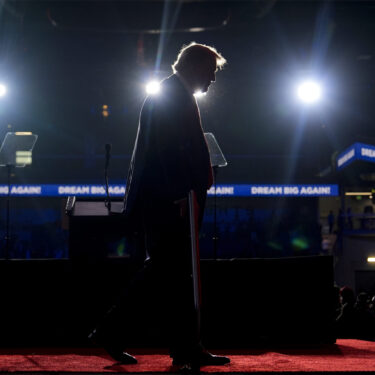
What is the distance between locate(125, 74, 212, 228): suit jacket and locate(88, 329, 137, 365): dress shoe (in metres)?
0.63

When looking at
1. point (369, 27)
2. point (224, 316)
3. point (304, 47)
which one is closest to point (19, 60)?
point (304, 47)

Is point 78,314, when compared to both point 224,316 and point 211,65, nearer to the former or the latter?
point 224,316

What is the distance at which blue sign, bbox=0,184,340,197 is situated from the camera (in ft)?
43.8

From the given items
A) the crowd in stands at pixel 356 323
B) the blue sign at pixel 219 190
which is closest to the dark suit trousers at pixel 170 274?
the crowd in stands at pixel 356 323

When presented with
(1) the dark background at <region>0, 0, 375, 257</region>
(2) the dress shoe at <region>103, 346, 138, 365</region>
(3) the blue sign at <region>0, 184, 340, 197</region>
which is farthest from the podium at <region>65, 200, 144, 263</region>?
(1) the dark background at <region>0, 0, 375, 257</region>

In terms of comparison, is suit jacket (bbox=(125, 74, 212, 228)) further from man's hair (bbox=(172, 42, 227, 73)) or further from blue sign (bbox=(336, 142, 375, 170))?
blue sign (bbox=(336, 142, 375, 170))

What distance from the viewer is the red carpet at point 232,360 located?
2.47 metres

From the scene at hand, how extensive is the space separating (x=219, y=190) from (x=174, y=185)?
11.3 m

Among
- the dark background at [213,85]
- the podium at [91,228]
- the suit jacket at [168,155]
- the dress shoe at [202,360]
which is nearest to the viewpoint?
the dress shoe at [202,360]

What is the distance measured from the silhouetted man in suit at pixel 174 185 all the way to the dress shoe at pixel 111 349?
9cm

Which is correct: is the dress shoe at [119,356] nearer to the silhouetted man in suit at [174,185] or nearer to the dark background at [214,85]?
the silhouetted man in suit at [174,185]

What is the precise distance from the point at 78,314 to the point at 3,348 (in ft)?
1.78

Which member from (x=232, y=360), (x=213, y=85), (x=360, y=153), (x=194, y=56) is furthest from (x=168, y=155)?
(x=213, y=85)

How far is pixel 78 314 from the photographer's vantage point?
3.65 meters
